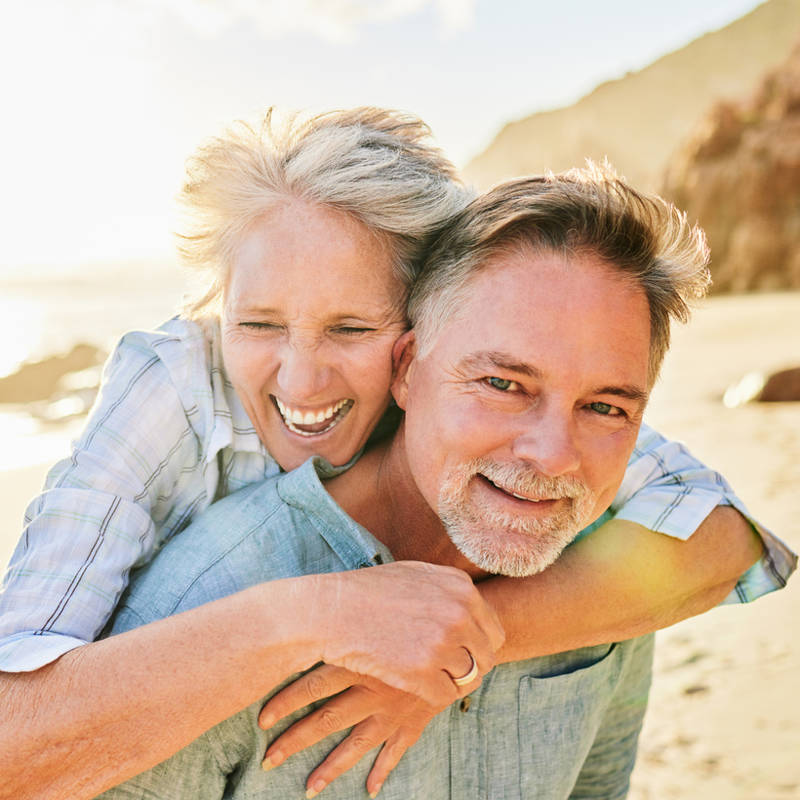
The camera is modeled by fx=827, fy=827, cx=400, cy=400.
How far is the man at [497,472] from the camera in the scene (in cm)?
171

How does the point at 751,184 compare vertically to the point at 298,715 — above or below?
below

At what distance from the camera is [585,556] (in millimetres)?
2031

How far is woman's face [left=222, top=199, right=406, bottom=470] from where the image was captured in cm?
201

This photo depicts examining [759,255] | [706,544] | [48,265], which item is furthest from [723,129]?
[48,265]

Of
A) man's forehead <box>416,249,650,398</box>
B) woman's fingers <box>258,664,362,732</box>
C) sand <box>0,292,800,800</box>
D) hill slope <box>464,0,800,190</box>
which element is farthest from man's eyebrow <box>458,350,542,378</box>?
hill slope <box>464,0,800,190</box>

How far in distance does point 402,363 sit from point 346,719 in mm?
868

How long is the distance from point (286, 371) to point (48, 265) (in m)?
51.3

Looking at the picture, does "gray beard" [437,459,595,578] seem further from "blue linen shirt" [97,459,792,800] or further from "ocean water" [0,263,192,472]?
"ocean water" [0,263,192,472]

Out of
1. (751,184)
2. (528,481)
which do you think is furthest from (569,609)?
(751,184)

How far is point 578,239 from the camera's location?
1812mm

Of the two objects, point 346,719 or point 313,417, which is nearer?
point 346,719

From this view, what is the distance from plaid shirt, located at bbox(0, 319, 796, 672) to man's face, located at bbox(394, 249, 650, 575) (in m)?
0.40

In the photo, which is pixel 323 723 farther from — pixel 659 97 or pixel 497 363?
pixel 659 97

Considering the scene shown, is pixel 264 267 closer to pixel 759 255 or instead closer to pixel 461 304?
pixel 461 304
